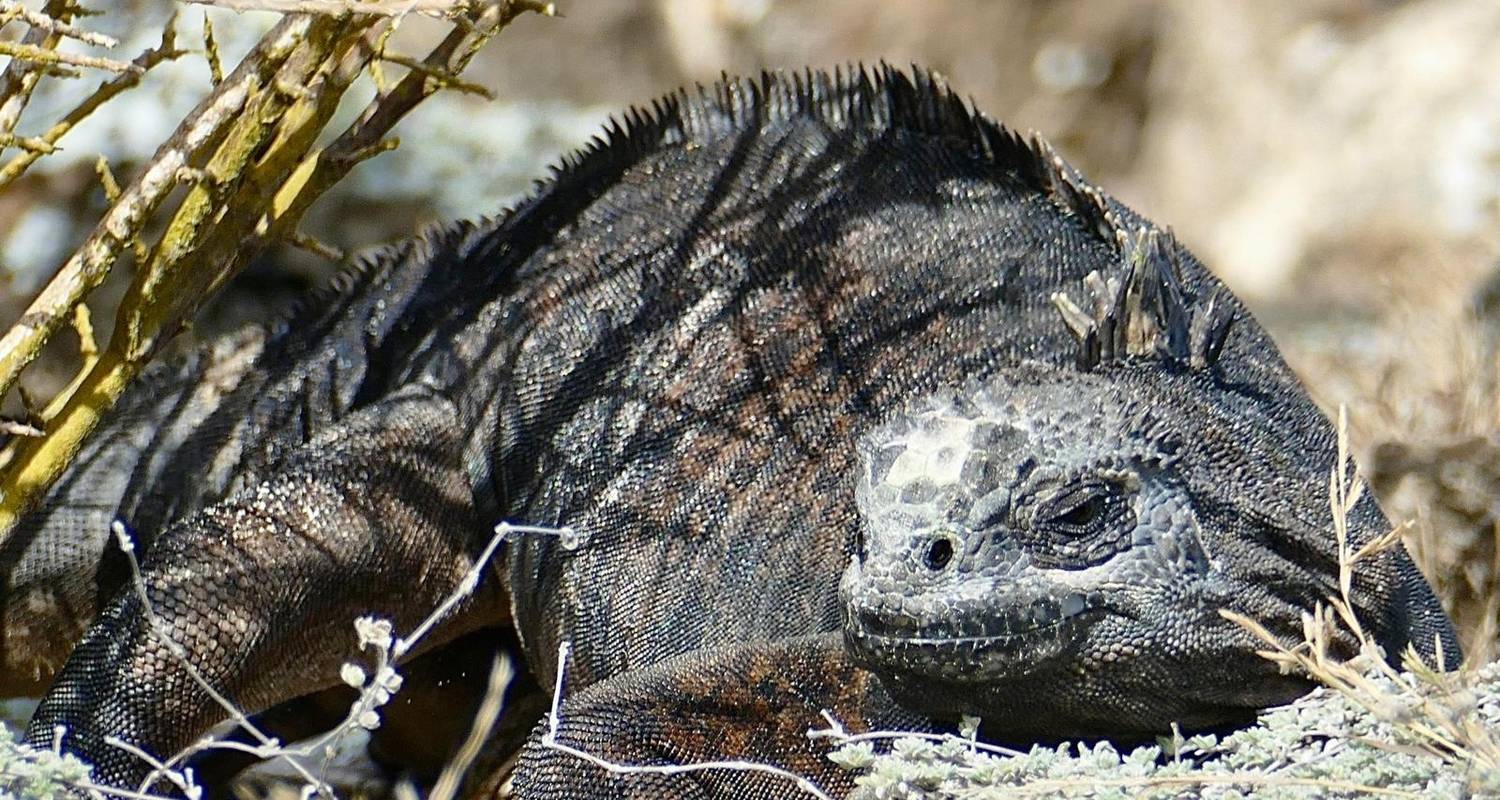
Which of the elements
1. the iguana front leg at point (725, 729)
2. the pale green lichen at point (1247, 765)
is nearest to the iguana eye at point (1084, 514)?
the pale green lichen at point (1247, 765)

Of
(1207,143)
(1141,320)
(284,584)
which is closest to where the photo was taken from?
(1141,320)

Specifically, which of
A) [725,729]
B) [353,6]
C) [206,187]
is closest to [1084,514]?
[725,729]

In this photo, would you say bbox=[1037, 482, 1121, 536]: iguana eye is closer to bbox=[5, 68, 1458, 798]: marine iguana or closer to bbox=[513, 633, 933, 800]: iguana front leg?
bbox=[5, 68, 1458, 798]: marine iguana

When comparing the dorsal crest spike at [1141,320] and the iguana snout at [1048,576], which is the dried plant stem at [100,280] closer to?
the iguana snout at [1048,576]

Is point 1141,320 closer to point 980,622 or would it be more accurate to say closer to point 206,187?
point 980,622

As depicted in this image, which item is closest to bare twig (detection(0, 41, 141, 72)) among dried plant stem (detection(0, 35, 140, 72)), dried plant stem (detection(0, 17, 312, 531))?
dried plant stem (detection(0, 35, 140, 72))

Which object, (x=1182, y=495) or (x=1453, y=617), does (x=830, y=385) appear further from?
(x=1453, y=617)
